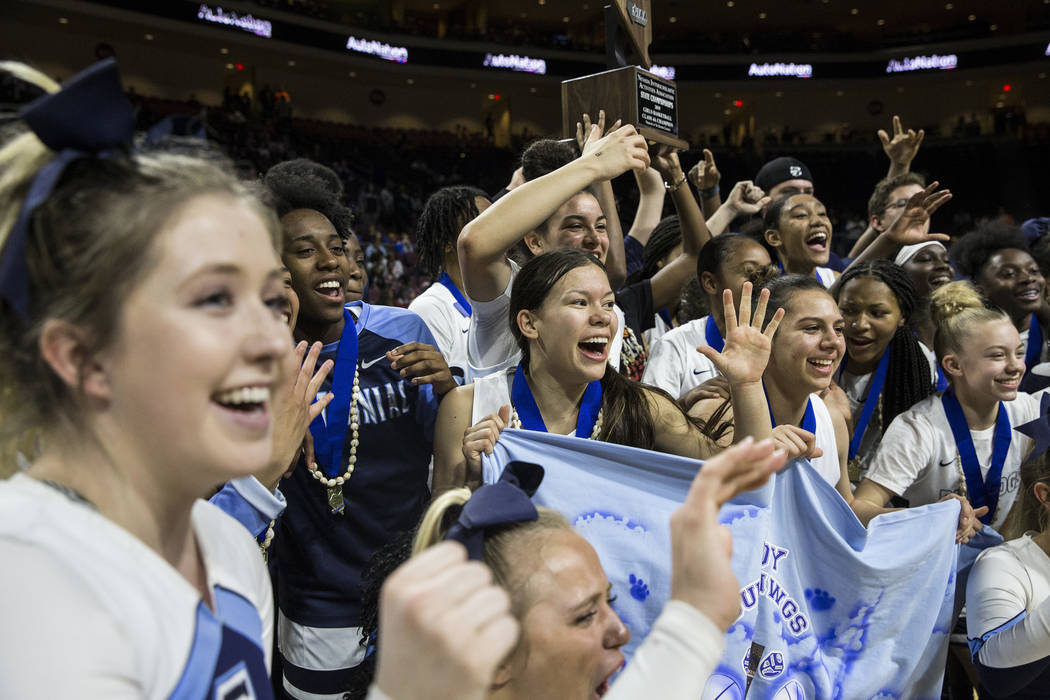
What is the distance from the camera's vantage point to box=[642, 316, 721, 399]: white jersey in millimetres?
3551

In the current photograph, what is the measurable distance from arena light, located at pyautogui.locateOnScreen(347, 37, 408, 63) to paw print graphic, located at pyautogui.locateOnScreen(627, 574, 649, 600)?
68.7ft

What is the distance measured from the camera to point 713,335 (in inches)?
143

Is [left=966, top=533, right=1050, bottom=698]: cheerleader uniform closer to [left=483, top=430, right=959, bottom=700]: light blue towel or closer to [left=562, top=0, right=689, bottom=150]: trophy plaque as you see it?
[left=483, top=430, right=959, bottom=700]: light blue towel

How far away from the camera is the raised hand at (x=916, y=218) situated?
3.92 meters

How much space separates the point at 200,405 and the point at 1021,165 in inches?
970

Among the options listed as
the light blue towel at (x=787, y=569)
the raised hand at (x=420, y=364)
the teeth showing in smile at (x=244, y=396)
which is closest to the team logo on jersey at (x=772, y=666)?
the light blue towel at (x=787, y=569)

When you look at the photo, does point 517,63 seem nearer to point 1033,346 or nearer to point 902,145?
point 902,145

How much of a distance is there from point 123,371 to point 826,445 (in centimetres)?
225

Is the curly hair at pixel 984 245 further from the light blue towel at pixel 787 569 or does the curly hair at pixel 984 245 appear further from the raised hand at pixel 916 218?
the light blue towel at pixel 787 569

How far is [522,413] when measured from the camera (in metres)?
2.52

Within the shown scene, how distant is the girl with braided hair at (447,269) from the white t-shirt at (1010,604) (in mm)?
1794

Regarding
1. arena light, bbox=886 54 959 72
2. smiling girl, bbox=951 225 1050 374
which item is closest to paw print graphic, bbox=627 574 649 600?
smiling girl, bbox=951 225 1050 374

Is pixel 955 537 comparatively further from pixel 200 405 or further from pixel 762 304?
pixel 200 405

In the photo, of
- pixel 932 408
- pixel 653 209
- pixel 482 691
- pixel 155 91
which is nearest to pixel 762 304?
pixel 932 408
